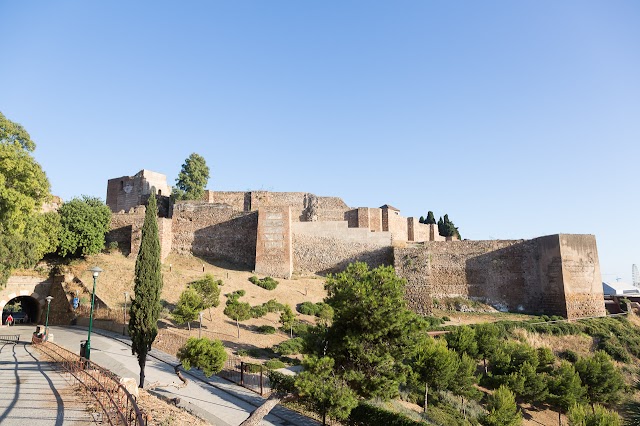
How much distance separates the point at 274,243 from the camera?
38.1 metres

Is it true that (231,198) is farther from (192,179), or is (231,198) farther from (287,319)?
(287,319)

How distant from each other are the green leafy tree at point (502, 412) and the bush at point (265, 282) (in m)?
17.8

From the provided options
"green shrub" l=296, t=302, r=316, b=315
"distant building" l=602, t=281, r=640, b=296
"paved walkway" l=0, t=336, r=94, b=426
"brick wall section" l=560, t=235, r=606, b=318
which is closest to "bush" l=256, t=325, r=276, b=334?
"green shrub" l=296, t=302, r=316, b=315

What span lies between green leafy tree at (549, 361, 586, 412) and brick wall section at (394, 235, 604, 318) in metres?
10.7

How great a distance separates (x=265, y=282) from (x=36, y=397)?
74.5 feet

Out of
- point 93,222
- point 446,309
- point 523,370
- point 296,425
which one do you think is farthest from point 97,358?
point 446,309

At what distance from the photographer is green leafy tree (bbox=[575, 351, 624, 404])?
27156mm

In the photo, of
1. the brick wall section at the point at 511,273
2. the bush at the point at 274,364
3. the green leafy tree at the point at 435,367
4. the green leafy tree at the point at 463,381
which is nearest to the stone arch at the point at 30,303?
the bush at the point at 274,364

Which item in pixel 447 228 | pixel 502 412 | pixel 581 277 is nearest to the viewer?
pixel 502 412

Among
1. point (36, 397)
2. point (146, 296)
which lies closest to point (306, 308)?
point (146, 296)

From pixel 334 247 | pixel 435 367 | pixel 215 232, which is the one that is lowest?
pixel 435 367

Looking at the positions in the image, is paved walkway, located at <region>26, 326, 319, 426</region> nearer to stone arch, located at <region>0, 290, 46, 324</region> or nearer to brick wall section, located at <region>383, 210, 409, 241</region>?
stone arch, located at <region>0, 290, 46, 324</region>

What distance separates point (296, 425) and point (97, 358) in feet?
32.1

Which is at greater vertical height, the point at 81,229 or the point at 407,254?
the point at 81,229
